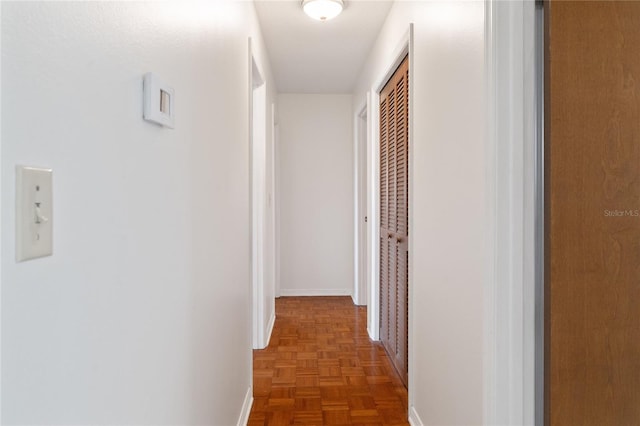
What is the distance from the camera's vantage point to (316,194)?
5066mm

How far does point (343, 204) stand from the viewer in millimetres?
5090

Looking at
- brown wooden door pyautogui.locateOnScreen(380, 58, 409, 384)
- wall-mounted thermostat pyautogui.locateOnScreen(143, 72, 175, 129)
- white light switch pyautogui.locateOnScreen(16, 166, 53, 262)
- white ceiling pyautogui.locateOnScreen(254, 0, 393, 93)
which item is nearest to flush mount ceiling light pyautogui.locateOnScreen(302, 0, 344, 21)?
white ceiling pyautogui.locateOnScreen(254, 0, 393, 93)

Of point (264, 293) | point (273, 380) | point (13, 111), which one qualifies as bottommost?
point (273, 380)

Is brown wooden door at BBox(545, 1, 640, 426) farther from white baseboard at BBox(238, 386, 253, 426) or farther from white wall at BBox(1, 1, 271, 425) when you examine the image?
white baseboard at BBox(238, 386, 253, 426)

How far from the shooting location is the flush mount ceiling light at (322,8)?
2590mm

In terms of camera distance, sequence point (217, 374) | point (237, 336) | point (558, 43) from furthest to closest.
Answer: point (237, 336)
point (217, 374)
point (558, 43)

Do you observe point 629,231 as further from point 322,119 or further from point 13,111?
point 322,119

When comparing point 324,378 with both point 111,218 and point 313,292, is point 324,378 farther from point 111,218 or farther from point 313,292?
point 313,292

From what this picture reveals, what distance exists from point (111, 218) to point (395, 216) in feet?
7.32

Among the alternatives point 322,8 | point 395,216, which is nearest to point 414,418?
point 395,216

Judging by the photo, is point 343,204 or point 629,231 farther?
point 343,204

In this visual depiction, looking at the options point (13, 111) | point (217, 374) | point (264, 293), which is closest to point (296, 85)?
point (264, 293)

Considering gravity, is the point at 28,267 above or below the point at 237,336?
above

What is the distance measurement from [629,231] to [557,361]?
436mm
